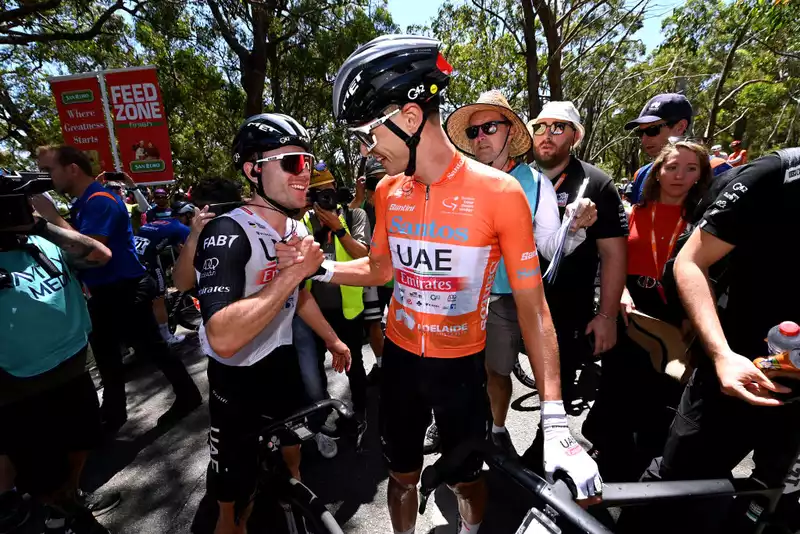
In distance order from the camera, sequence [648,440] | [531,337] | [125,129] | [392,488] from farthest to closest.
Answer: [125,129] → [648,440] → [392,488] → [531,337]

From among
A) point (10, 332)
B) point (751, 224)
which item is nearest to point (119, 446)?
point (10, 332)

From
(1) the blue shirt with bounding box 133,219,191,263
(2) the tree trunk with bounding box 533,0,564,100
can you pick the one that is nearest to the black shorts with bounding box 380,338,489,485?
(1) the blue shirt with bounding box 133,219,191,263

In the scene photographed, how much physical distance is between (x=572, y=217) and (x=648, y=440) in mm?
2220

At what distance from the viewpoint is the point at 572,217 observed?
7.39 feet

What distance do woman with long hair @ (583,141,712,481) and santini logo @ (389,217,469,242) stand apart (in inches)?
81.8

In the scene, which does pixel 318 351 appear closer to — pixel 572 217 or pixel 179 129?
pixel 572 217

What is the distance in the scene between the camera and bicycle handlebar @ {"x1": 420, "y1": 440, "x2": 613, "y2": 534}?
3.53ft

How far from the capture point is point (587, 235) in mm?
3012

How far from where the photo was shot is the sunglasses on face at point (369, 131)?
1834 mm

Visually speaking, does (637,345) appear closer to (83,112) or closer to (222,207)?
(222,207)

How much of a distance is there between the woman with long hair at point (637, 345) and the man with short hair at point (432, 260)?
169 cm

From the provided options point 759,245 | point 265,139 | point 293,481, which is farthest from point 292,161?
point 759,245

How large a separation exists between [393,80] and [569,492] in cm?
175

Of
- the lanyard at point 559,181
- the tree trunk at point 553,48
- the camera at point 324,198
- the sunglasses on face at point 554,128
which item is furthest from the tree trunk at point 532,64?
the camera at point 324,198
